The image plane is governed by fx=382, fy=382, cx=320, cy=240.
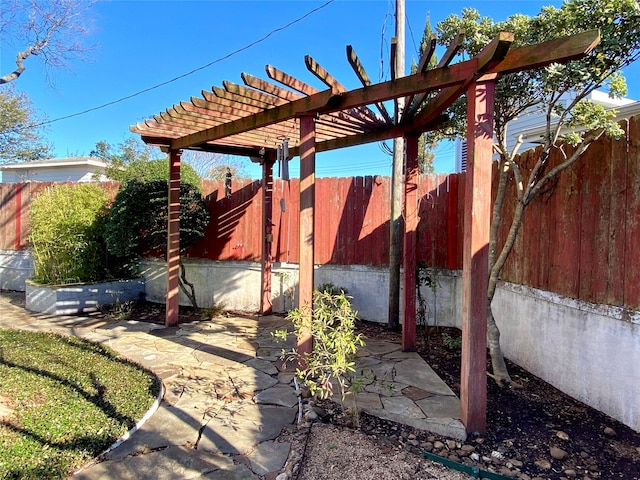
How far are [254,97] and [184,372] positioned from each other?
253cm

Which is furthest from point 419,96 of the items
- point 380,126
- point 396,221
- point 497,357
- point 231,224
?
point 231,224

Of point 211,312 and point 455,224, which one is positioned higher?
point 455,224

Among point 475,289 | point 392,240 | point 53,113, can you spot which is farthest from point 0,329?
point 53,113

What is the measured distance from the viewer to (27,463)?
2027 mm

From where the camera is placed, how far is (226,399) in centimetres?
296

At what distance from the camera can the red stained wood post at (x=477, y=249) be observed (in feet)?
7.99

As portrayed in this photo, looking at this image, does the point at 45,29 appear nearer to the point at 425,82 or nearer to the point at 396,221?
the point at 396,221

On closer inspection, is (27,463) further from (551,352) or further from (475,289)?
(551,352)

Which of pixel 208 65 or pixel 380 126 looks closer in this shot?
pixel 380 126

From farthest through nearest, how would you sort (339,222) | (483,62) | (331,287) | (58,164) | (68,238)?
(58,164) < (68,238) < (339,222) < (331,287) < (483,62)

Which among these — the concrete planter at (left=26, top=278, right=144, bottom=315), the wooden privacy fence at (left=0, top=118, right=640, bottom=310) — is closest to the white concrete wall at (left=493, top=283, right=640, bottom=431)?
the wooden privacy fence at (left=0, top=118, right=640, bottom=310)

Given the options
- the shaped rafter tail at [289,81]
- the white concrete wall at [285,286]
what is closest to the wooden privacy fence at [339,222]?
the white concrete wall at [285,286]

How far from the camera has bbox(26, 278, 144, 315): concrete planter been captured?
228 inches

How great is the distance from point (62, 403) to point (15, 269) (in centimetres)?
680
